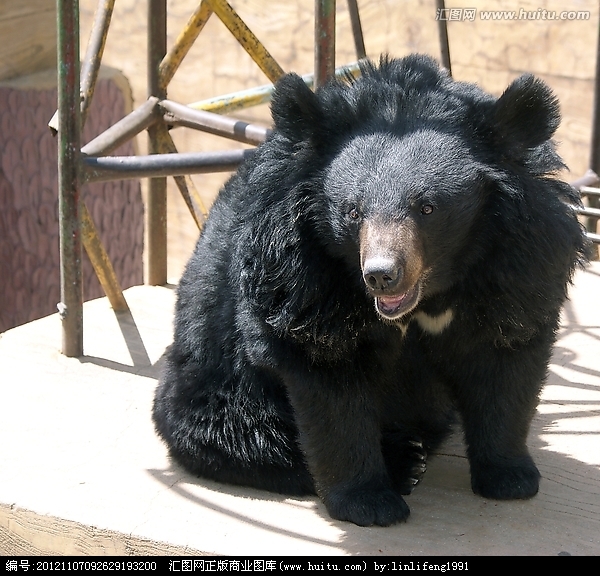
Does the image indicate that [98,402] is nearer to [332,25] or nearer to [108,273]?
[108,273]

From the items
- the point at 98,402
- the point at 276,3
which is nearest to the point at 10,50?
the point at 276,3

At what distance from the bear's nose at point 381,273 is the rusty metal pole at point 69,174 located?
2280mm

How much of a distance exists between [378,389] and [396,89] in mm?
1002

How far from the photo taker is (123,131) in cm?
520

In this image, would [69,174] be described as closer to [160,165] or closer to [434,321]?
[160,165]

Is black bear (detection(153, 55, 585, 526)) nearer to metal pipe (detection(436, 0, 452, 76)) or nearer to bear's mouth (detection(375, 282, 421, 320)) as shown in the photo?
bear's mouth (detection(375, 282, 421, 320))

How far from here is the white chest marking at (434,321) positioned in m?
3.24

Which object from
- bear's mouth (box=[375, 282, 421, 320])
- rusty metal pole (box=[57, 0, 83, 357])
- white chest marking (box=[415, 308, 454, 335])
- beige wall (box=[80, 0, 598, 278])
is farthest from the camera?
beige wall (box=[80, 0, 598, 278])

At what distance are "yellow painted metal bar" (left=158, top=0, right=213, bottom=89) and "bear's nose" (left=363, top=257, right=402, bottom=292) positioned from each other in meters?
2.80

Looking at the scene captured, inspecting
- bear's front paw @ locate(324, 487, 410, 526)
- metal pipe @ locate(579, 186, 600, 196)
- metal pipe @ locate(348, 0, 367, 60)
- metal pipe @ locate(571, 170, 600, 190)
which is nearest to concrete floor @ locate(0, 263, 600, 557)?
bear's front paw @ locate(324, 487, 410, 526)

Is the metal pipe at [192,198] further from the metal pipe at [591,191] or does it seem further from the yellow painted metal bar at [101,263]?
the metal pipe at [591,191]

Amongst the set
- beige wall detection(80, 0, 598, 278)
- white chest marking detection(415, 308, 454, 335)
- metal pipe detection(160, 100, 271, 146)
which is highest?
beige wall detection(80, 0, 598, 278)

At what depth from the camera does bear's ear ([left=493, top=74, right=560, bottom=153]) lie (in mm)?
3006

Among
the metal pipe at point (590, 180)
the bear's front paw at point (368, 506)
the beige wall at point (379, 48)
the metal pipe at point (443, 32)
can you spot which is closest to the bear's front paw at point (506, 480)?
the bear's front paw at point (368, 506)
